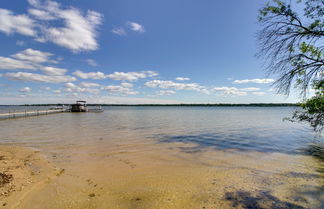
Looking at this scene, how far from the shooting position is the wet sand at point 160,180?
3836 mm

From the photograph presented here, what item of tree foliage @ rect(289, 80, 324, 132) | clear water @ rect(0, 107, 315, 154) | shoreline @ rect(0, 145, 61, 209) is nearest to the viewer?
shoreline @ rect(0, 145, 61, 209)

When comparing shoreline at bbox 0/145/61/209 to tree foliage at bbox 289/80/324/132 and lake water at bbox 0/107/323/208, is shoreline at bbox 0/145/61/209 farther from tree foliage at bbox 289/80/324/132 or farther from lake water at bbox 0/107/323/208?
tree foliage at bbox 289/80/324/132

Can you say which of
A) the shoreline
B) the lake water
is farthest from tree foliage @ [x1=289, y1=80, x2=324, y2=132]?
the shoreline

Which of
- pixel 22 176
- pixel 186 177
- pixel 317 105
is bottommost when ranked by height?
pixel 186 177

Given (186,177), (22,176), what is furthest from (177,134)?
(22,176)

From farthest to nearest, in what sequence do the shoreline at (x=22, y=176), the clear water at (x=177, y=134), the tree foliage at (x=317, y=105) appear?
the clear water at (x=177, y=134) → the tree foliage at (x=317, y=105) → the shoreline at (x=22, y=176)

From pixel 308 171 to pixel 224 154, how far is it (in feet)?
10.4

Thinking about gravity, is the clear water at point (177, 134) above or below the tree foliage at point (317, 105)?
below

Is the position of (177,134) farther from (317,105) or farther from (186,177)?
(317,105)

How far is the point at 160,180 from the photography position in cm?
511

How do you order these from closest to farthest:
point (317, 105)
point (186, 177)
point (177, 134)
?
point (186, 177)
point (317, 105)
point (177, 134)

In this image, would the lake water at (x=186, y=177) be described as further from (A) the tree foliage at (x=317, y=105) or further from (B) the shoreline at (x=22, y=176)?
(A) the tree foliage at (x=317, y=105)

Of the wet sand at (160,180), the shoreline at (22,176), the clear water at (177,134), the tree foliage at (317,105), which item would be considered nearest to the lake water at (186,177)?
the wet sand at (160,180)

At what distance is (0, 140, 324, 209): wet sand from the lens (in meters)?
3.84
